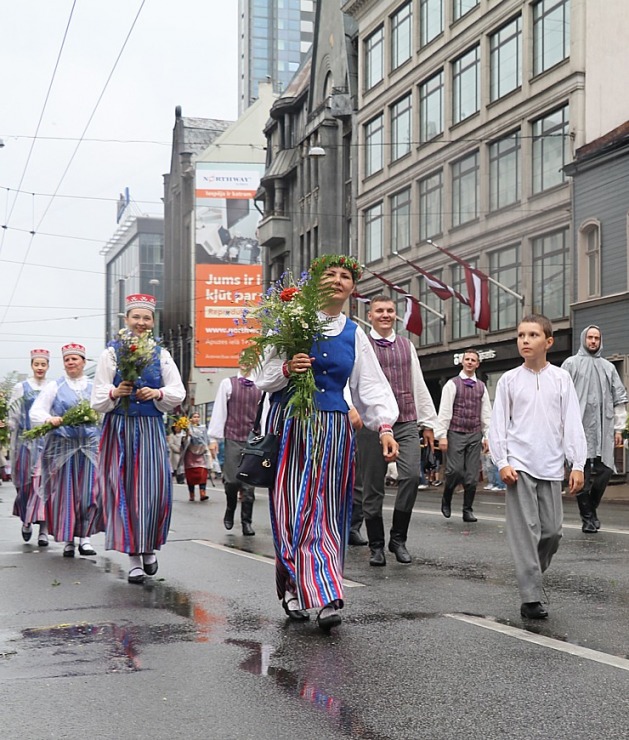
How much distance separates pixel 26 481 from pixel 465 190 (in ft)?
91.7

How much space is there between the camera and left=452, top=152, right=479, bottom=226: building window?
126 feet

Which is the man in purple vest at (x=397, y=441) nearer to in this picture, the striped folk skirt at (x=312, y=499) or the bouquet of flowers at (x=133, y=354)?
the bouquet of flowers at (x=133, y=354)

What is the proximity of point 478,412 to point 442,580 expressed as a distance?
710cm

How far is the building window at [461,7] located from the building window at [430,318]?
7.98 m

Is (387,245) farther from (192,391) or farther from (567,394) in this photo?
(567,394)

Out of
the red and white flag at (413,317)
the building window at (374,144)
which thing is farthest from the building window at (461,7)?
the red and white flag at (413,317)

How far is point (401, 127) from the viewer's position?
44.4m

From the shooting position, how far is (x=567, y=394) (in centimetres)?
739

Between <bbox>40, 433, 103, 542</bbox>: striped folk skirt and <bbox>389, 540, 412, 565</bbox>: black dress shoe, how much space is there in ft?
9.13

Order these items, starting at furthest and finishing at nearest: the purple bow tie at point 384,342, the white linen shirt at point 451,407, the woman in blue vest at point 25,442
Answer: the white linen shirt at point 451,407 → the woman in blue vest at point 25,442 → the purple bow tie at point 384,342

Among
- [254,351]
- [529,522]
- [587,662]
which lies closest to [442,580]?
[529,522]

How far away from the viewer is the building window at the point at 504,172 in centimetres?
3569

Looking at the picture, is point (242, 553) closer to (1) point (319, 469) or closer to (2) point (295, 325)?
(1) point (319, 469)

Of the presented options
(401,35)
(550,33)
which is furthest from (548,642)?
(401,35)
